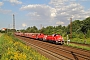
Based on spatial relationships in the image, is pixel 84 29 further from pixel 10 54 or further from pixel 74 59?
pixel 10 54

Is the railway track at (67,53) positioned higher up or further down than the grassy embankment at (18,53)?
further down

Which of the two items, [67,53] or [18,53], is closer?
[18,53]

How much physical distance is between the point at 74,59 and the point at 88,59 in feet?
5.88

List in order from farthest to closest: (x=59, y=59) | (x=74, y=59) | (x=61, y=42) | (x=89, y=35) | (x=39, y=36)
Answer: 1. (x=39, y=36)
2. (x=89, y=35)
3. (x=61, y=42)
4. (x=59, y=59)
5. (x=74, y=59)

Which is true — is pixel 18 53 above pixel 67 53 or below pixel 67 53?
above

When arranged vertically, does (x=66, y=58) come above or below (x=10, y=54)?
below

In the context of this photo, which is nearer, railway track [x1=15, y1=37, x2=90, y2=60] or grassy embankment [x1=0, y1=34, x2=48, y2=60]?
grassy embankment [x1=0, y1=34, x2=48, y2=60]

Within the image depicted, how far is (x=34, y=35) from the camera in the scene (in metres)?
58.4

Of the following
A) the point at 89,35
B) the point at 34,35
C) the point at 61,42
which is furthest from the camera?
the point at 34,35

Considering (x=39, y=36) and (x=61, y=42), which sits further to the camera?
(x=39, y=36)

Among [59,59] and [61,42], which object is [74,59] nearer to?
[59,59]

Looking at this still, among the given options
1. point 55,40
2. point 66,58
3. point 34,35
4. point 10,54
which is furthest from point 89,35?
point 10,54

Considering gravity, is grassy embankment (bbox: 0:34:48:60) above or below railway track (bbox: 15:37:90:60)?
above

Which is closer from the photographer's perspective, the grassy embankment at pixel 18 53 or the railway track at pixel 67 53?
the grassy embankment at pixel 18 53
